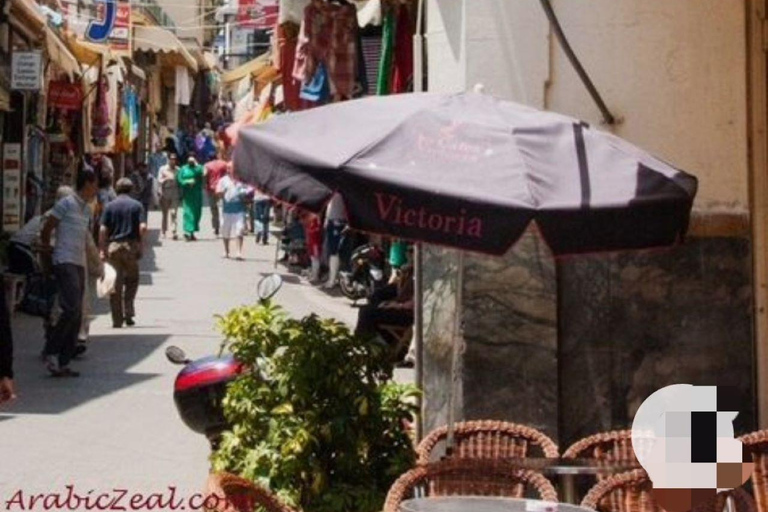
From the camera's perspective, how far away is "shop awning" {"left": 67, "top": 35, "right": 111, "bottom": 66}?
25.2 meters

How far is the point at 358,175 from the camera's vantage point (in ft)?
19.0

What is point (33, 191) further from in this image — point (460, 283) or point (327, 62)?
point (460, 283)

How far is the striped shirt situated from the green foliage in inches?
279

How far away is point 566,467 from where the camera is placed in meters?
6.41

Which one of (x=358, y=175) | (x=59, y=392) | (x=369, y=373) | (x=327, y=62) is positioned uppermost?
(x=327, y=62)

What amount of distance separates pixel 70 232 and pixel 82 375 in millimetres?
1328

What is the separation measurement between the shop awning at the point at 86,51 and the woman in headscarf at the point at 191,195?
12.3ft

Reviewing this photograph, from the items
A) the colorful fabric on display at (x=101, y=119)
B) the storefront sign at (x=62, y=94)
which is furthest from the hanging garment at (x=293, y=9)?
the colorful fabric on display at (x=101, y=119)

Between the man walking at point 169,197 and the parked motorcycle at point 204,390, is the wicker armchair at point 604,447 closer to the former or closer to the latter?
the parked motorcycle at point 204,390

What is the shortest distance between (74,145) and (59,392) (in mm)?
15192

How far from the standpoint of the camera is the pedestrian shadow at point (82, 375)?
480 inches

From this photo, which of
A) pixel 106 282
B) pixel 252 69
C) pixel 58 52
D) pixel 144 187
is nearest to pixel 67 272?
pixel 106 282

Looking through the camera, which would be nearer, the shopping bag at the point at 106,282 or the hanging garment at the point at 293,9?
the hanging garment at the point at 293,9

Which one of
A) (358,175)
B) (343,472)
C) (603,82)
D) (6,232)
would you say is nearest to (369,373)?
(343,472)
